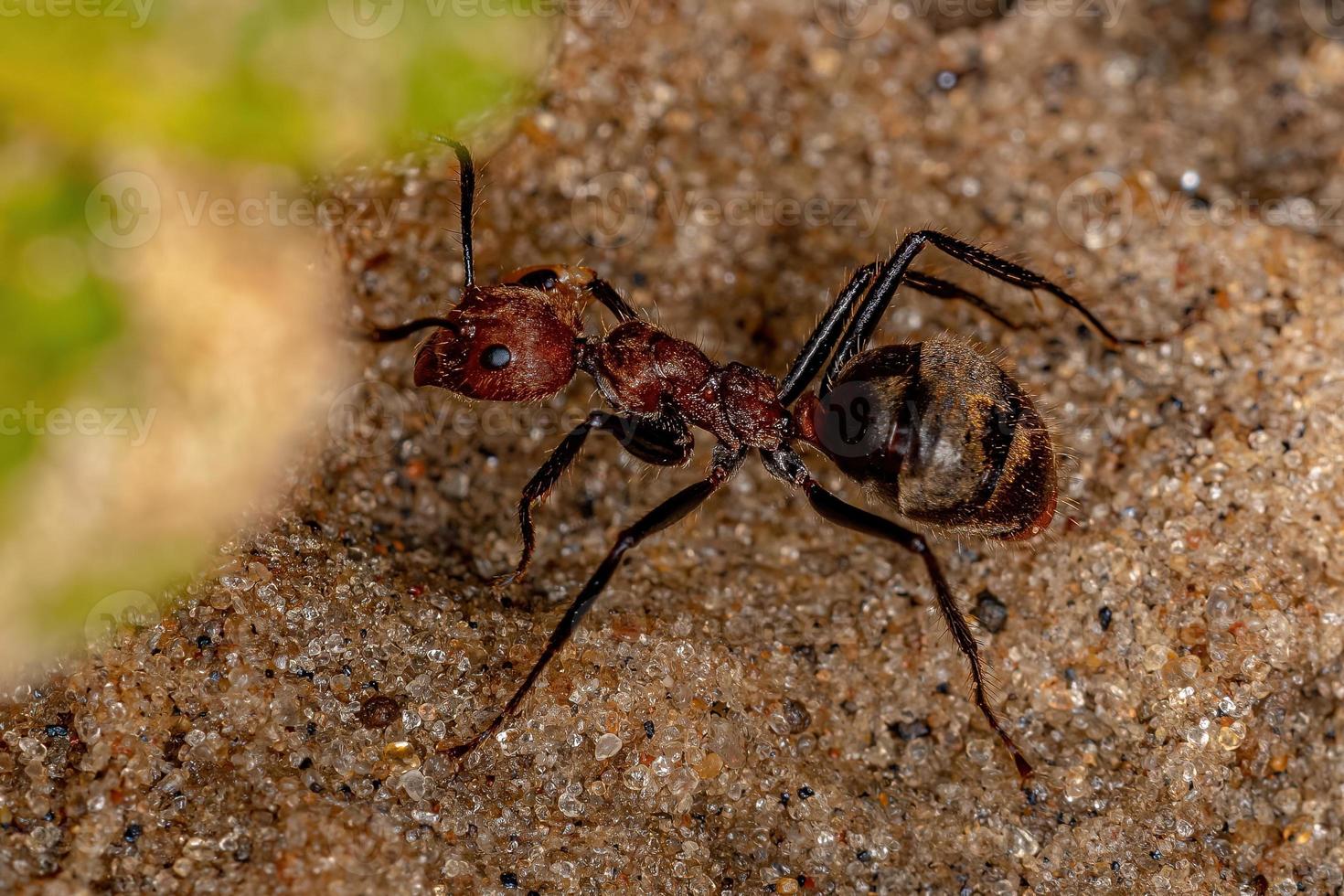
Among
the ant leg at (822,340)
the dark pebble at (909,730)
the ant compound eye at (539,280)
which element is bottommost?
the dark pebble at (909,730)

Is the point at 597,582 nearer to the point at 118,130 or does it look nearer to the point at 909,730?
the point at 909,730

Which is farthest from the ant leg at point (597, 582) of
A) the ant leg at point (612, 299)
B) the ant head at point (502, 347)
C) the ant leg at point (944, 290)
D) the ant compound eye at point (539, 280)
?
the ant leg at point (944, 290)

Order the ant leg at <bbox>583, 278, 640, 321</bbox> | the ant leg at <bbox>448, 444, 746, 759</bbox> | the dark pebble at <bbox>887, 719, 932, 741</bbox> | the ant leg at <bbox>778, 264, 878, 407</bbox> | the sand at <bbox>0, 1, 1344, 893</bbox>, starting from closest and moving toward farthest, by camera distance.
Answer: the sand at <bbox>0, 1, 1344, 893</bbox> < the ant leg at <bbox>448, 444, 746, 759</bbox> < the dark pebble at <bbox>887, 719, 932, 741</bbox> < the ant leg at <bbox>778, 264, 878, 407</bbox> < the ant leg at <bbox>583, 278, 640, 321</bbox>

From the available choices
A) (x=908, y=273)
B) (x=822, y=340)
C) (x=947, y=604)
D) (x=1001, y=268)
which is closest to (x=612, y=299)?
(x=822, y=340)

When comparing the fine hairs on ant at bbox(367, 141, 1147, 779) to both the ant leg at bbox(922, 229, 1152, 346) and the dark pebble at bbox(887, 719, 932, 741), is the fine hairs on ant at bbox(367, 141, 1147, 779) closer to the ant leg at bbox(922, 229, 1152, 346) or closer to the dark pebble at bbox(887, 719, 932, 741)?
the ant leg at bbox(922, 229, 1152, 346)

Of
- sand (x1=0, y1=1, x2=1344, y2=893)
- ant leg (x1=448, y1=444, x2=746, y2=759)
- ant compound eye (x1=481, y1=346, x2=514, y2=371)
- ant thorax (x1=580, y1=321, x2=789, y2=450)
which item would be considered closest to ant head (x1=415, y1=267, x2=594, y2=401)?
ant compound eye (x1=481, y1=346, x2=514, y2=371)

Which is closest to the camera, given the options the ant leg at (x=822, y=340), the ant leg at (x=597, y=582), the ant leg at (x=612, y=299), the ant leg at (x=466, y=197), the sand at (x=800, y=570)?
the sand at (x=800, y=570)

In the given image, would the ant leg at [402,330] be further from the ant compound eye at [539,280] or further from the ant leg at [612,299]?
the ant leg at [612,299]
